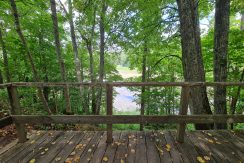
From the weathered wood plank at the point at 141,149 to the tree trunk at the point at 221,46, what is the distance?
215 cm

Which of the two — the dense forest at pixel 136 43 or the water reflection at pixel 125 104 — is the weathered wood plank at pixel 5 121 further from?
the water reflection at pixel 125 104

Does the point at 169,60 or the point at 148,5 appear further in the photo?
the point at 169,60

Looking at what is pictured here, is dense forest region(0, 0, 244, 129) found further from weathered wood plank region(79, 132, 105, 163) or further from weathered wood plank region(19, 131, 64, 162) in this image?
weathered wood plank region(79, 132, 105, 163)

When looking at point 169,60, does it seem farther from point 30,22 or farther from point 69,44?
point 30,22

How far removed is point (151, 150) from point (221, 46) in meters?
2.96

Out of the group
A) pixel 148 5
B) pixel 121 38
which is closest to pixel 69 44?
pixel 121 38

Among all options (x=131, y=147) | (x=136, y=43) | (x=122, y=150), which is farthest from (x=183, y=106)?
(x=136, y=43)

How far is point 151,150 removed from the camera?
2986mm

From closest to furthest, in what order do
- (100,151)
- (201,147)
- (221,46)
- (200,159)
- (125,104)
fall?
(200,159)
(100,151)
(201,147)
(221,46)
(125,104)

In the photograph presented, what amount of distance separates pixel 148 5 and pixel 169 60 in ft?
18.4

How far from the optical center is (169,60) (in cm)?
1021

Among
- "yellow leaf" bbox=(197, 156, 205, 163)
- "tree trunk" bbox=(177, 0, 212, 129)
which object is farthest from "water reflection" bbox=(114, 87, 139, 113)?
"yellow leaf" bbox=(197, 156, 205, 163)

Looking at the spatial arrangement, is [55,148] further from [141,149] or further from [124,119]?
[141,149]

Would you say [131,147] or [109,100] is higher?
[109,100]
